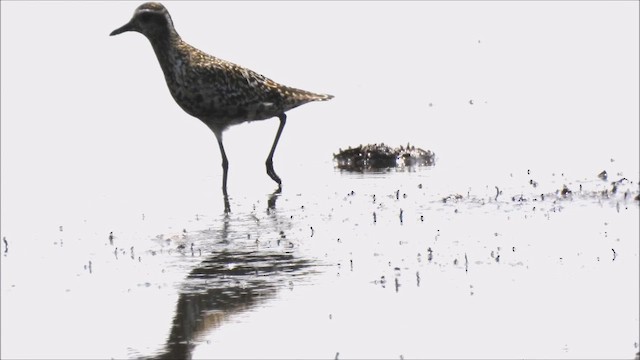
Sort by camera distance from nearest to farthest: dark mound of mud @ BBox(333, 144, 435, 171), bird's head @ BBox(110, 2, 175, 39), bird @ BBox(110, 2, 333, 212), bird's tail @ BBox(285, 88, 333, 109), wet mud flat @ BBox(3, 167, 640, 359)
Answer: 1. wet mud flat @ BBox(3, 167, 640, 359)
2. bird @ BBox(110, 2, 333, 212)
3. bird's head @ BBox(110, 2, 175, 39)
4. bird's tail @ BBox(285, 88, 333, 109)
5. dark mound of mud @ BBox(333, 144, 435, 171)

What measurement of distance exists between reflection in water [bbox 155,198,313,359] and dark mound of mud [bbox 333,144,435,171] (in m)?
3.74

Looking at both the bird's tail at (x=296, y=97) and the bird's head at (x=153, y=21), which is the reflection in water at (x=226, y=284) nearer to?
the bird's tail at (x=296, y=97)

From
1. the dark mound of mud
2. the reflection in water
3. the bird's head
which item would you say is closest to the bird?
the bird's head

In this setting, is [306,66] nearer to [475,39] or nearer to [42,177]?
[475,39]

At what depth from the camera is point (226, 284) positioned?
11.9m

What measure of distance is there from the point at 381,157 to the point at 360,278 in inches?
239

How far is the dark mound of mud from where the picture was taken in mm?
17734

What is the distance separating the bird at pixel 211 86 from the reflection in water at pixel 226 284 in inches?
114

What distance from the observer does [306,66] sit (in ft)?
82.8

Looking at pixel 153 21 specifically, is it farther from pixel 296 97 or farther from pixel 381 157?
pixel 381 157

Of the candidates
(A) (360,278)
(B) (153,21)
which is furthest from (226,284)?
(B) (153,21)

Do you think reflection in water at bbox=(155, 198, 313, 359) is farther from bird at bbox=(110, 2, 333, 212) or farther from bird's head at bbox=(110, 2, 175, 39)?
bird's head at bbox=(110, 2, 175, 39)

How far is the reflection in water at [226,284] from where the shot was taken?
10.5 m

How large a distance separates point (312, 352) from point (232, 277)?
241 cm
